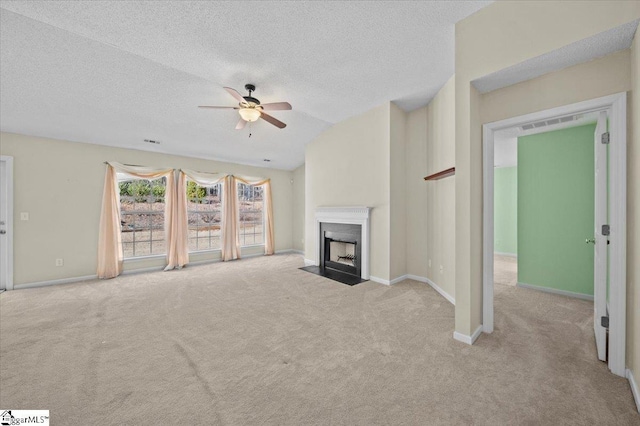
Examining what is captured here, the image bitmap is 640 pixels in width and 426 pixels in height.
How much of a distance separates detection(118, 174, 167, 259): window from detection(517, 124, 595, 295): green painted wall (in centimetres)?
674

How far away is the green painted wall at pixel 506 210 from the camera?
239 inches

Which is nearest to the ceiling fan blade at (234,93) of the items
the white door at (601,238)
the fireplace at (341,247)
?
the fireplace at (341,247)

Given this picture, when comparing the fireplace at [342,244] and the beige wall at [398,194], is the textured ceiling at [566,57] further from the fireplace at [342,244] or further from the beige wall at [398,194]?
the fireplace at [342,244]

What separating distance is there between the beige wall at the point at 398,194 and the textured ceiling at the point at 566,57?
1.84 m

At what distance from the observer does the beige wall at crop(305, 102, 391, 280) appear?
3961mm

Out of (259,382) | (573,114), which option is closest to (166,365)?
(259,382)

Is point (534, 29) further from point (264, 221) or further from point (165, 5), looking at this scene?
point (264, 221)

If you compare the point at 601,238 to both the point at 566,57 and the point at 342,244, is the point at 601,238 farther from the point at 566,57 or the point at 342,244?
the point at 342,244

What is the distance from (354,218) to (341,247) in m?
0.85

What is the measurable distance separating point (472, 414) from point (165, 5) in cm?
354

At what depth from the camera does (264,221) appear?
6906 mm

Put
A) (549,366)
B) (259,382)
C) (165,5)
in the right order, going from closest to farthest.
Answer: (259,382), (549,366), (165,5)

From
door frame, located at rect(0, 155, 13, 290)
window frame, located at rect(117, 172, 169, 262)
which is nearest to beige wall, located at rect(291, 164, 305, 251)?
window frame, located at rect(117, 172, 169, 262)

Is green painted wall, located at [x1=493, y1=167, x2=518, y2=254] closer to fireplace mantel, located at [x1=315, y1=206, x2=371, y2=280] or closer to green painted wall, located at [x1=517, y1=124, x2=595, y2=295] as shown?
green painted wall, located at [x1=517, y1=124, x2=595, y2=295]
